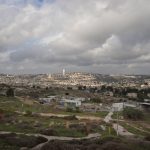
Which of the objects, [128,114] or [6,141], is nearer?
[6,141]

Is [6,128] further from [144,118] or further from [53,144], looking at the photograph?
[144,118]

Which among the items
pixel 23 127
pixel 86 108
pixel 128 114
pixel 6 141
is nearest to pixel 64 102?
pixel 86 108

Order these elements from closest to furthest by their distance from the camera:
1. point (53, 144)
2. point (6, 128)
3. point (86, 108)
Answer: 1. point (53, 144)
2. point (6, 128)
3. point (86, 108)

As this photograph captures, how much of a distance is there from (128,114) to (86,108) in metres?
25.2

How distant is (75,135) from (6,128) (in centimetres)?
1001

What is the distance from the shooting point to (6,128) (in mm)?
51594

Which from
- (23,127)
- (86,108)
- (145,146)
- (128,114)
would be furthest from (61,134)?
(86,108)

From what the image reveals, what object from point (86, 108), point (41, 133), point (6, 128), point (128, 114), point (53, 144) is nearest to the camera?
point (53, 144)

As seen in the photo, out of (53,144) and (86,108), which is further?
(86,108)

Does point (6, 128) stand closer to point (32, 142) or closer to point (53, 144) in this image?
point (32, 142)

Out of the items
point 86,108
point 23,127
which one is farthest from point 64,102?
point 23,127

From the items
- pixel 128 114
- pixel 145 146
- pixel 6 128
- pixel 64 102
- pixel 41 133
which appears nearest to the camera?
pixel 145 146

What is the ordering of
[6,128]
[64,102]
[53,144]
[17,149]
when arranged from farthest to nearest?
[64,102] → [6,128] → [17,149] → [53,144]

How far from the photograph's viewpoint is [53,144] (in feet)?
92.2
